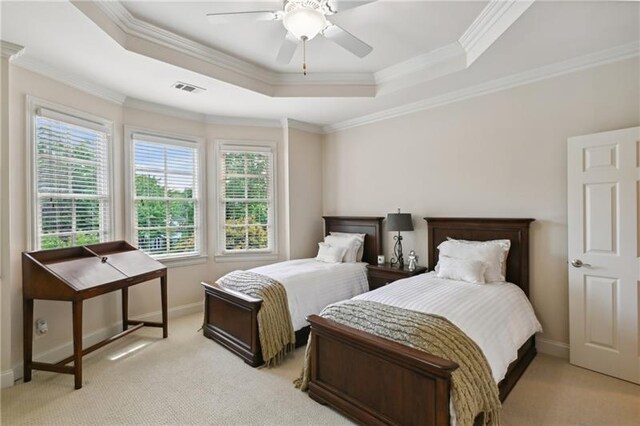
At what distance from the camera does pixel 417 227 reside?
4.14m

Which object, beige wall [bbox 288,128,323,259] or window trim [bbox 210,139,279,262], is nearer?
window trim [bbox 210,139,279,262]

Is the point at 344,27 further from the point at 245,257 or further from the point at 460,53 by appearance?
the point at 245,257

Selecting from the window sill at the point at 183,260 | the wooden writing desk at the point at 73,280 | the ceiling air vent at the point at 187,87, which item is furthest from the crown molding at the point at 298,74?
the window sill at the point at 183,260

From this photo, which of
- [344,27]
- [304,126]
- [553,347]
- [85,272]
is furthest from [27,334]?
[553,347]

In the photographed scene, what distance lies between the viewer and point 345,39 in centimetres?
232

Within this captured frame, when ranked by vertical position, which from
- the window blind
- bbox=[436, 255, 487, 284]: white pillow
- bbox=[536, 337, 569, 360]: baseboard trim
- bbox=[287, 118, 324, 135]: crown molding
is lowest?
bbox=[536, 337, 569, 360]: baseboard trim

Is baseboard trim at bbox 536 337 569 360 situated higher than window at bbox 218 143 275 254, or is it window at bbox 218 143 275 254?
window at bbox 218 143 275 254

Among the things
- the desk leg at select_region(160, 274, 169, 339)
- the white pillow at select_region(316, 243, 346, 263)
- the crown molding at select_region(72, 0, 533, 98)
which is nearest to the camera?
the crown molding at select_region(72, 0, 533, 98)

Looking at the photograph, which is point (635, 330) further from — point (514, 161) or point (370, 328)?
point (370, 328)

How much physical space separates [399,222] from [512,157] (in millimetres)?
1420

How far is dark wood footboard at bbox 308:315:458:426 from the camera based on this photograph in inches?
68.9

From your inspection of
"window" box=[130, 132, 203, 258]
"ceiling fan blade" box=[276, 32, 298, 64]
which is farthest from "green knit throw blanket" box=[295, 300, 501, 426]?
"window" box=[130, 132, 203, 258]

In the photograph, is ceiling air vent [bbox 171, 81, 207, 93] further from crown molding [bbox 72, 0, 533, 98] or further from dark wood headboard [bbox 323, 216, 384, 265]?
dark wood headboard [bbox 323, 216, 384, 265]

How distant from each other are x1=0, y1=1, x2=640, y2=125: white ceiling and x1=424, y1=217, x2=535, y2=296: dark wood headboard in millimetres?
1532
